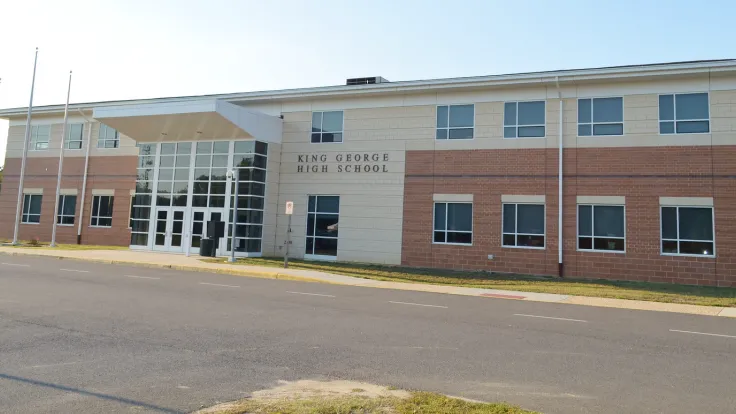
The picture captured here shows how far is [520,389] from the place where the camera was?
578 cm

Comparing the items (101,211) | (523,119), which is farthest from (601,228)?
(101,211)

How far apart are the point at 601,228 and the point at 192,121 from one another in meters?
18.2

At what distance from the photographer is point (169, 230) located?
27000 mm

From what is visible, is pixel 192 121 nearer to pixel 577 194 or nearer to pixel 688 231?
pixel 577 194

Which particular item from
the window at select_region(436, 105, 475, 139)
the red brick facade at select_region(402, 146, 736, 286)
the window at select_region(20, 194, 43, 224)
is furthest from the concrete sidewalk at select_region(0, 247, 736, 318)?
the window at select_region(436, 105, 475, 139)

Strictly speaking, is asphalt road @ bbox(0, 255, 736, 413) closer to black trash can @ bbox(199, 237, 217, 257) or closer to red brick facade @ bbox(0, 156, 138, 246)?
black trash can @ bbox(199, 237, 217, 257)

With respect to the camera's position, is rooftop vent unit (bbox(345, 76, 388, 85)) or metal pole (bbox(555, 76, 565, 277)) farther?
rooftop vent unit (bbox(345, 76, 388, 85))

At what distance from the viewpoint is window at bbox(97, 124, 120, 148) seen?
103 feet

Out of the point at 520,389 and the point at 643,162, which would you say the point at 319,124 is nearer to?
the point at 643,162

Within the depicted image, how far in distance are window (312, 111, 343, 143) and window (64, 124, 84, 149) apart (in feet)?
52.2

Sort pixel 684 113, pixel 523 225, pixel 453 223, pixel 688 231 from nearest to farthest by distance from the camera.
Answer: pixel 688 231, pixel 684 113, pixel 523 225, pixel 453 223

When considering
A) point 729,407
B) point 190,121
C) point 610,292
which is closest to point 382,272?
point 610,292

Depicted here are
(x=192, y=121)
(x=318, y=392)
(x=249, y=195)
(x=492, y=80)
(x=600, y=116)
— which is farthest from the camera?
(x=249, y=195)

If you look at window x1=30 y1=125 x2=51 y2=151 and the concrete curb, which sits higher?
window x1=30 y1=125 x2=51 y2=151
